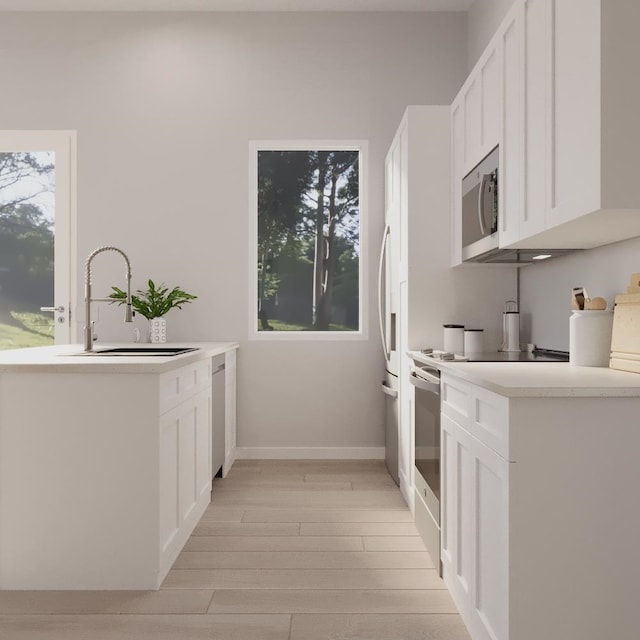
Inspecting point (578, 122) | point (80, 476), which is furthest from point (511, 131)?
point (80, 476)

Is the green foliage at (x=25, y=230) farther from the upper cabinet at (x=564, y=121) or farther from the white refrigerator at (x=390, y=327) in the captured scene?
the upper cabinet at (x=564, y=121)

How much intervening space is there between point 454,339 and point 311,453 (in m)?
1.76

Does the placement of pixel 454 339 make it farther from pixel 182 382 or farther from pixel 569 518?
pixel 569 518

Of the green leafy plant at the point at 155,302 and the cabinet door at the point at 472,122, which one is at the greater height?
the cabinet door at the point at 472,122

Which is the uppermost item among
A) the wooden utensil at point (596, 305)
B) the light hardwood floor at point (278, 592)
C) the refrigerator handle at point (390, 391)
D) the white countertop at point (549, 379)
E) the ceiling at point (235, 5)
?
the ceiling at point (235, 5)

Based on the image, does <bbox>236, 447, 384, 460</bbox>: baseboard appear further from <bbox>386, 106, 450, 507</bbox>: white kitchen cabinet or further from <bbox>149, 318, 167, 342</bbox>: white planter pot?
<bbox>386, 106, 450, 507</bbox>: white kitchen cabinet

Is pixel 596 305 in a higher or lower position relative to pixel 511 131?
lower

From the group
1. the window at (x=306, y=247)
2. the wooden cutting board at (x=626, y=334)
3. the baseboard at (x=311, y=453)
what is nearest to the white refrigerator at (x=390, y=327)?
the baseboard at (x=311, y=453)

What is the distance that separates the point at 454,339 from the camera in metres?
3.14

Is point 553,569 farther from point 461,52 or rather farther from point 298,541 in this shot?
point 461,52

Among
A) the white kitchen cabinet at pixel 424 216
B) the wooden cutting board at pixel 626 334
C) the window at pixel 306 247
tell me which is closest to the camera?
the wooden cutting board at pixel 626 334

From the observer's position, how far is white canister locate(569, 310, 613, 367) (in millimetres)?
2121

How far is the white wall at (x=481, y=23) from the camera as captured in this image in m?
3.69

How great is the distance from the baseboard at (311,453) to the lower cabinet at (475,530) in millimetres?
2116
